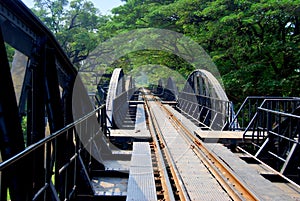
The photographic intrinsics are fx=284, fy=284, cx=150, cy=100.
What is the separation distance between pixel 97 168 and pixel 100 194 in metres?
1.00

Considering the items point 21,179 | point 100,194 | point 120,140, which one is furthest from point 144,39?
point 21,179

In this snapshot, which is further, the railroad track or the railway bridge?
the railroad track

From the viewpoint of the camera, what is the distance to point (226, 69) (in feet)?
53.9

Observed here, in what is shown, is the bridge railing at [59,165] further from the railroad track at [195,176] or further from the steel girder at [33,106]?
the railroad track at [195,176]

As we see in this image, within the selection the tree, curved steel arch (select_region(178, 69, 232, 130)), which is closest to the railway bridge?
curved steel arch (select_region(178, 69, 232, 130))

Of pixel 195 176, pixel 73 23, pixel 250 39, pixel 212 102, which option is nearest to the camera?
pixel 195 176

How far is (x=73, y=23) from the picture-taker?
32.0 m

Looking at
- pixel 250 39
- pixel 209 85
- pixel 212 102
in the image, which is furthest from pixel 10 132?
pixel 250 39

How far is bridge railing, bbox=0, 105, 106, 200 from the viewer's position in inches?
81.1

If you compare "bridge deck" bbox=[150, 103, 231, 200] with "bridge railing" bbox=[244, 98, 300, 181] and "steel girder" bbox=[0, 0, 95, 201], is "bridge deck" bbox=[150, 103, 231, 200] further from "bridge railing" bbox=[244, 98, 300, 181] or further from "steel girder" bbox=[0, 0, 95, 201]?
"steel girder" bbox=[0, 0, 95, 201]

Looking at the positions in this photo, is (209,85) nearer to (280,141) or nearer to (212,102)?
(212,102)

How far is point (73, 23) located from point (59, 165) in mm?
30933

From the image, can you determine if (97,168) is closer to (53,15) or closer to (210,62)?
(210,62)

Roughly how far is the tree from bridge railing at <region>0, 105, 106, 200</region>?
943 inches
